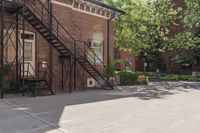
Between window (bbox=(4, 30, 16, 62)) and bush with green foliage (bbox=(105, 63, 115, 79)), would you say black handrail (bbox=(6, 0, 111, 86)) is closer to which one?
bush with green foliage (bbox=(105, 63, 115, 79))

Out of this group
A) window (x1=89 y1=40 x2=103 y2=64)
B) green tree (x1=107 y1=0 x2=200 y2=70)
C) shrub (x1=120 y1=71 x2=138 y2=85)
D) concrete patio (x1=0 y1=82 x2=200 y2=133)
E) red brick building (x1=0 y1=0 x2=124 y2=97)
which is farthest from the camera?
green tree (x1=107 y1=0 x2=200 y2=70)

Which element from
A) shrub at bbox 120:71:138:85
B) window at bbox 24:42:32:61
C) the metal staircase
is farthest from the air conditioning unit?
window at bbox 24:42:32:61

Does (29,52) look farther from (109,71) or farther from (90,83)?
(109,71)

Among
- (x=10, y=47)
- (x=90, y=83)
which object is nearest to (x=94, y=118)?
(x=10, y=47)

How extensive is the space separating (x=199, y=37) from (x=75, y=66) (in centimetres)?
2064

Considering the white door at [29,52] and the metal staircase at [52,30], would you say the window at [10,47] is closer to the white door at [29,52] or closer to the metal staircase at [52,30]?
the white door at [29,52]

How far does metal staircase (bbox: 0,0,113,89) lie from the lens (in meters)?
12.5

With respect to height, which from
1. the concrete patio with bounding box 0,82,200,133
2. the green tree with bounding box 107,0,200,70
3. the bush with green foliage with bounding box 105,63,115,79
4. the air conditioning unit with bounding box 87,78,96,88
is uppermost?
the green tree with bounding box 107,0,200,70

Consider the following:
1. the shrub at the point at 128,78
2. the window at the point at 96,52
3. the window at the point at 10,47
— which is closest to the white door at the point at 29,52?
the window at the point at 10,47

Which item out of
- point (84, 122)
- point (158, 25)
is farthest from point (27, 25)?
point (158, 25)

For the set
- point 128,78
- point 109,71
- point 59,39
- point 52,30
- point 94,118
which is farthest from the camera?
point 128,78

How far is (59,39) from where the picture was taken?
15445 millimetres

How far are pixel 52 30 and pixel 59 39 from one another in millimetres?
856

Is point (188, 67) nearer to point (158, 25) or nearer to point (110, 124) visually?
point (158, 25)
